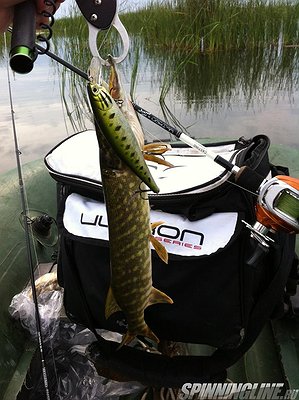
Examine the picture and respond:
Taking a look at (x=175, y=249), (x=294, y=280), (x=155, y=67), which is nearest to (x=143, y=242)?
(x=175, y=249)

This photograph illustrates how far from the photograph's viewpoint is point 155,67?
7.07m

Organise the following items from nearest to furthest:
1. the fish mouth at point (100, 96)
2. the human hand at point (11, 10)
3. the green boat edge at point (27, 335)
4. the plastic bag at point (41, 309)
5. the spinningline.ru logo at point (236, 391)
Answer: the fish mouth at point (100, 96), the human hand at point (11, 10), the spinningline.ru logo at point (236, 391), the green boat edge at point (27, 335), the plastic bag at point (41, 309)

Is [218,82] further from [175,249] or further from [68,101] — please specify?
[175,249]

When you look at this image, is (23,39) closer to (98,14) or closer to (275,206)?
(98,14)

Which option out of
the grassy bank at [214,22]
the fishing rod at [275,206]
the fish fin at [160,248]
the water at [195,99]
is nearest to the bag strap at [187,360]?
the fishing rod at [275,206]

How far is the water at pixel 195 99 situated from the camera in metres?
4.61

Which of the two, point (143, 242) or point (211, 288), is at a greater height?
point (143, 242)

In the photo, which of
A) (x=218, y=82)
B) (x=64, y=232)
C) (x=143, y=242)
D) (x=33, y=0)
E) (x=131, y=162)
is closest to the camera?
(x=131, y=162)

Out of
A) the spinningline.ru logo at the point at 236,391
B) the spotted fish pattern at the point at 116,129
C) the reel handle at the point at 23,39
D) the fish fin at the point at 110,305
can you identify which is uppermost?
the reel handle at the point at 23,39

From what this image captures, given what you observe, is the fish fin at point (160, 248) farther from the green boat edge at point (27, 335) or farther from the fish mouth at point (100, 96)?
the green boat edge at point (27, 335)

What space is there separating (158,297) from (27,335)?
2.87ft

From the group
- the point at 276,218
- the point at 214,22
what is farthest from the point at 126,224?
the point at 214,22

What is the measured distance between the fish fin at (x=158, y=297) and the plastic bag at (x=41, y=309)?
0.72 meters

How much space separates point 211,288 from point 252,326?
0.18 metres
